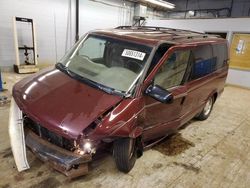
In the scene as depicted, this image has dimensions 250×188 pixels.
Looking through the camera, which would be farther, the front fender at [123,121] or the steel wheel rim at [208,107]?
the steel wheel rim at [208,107]

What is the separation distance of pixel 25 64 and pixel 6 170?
526cm

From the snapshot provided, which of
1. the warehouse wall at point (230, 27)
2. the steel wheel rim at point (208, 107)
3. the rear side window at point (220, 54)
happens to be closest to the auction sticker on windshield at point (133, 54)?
the rear side window at point (220, 54)

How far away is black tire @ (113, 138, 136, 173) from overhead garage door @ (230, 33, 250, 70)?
705 cm

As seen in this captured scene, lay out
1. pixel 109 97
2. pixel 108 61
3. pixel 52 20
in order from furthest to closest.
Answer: pixel 52 20, pixel 108 61, pixel 109 97

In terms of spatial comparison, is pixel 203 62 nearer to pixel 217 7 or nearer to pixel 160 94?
pixel 160 94

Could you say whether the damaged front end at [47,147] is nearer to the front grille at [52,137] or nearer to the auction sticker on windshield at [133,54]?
the front grille at [52,137]

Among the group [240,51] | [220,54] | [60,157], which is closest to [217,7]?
[240,51]

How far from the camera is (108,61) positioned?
9.00ft

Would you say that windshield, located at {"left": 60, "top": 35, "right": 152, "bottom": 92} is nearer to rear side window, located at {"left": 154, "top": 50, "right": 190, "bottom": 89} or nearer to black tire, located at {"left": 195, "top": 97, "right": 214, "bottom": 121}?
rear side window, located at {"left": 154, "top": 50, "right": 190, "bottom": 89}

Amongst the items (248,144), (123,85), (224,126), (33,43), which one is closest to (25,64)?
(33,43)

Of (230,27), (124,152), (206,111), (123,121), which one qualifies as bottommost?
(206,111)

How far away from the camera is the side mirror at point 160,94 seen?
218 centimetres

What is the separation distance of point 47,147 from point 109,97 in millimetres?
794

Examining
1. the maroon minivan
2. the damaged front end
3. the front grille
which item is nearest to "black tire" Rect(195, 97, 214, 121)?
the maroon minivan
